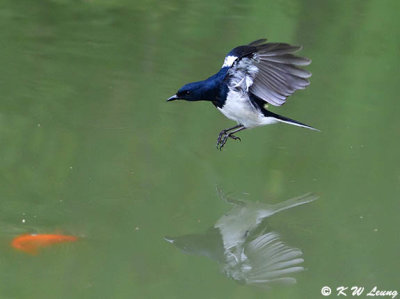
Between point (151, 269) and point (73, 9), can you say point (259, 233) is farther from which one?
point (73, 9)

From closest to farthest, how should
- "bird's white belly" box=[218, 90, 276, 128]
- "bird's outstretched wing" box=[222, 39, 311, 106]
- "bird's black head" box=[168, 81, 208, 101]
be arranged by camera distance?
"bird's outstretched wing" box=[222, 39, 311, 106] < "bird's white belly" box=[218, 90, 276, 128] < "bird's black head" box=[168, 81, 208, 101]

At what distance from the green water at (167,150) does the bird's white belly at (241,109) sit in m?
0.37

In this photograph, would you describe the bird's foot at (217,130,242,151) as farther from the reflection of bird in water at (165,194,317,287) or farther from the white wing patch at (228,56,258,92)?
the reflection of bird in water at (165,194,317,287)

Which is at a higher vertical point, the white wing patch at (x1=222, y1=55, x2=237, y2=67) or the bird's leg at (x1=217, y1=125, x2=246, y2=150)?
the white wing patch at (x1=222, y1=55, x2=237, y2=67)

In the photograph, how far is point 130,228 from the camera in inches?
224

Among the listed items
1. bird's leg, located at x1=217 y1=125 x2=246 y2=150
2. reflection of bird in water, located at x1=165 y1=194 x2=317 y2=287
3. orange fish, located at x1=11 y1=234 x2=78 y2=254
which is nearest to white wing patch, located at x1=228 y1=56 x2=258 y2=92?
bird's leg, located at x1=217 y1=125 x2=246 y2=150

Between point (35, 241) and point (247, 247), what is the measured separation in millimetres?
1357

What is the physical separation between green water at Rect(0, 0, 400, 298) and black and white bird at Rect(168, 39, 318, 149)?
411 mm

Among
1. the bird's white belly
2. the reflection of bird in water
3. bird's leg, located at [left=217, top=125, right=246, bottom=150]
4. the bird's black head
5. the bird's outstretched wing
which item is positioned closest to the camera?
the reflection of bird in water

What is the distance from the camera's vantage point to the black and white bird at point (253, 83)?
6043 millimetres

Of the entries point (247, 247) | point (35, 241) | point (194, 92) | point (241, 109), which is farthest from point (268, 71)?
point (35, 241)

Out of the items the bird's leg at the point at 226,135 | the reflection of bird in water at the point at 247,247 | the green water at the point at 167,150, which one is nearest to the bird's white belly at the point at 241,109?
the bird's leg at the point at 226,135

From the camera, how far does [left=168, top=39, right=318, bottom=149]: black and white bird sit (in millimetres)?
6043

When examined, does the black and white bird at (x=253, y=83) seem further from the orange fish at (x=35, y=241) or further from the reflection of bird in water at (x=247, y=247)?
the orange fish at (x=35, y=241)
